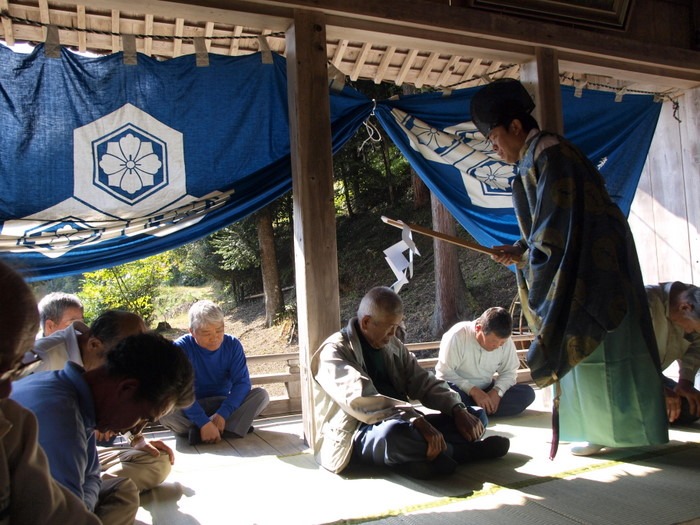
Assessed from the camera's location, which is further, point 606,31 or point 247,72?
point 606,31

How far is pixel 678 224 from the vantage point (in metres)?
4.85

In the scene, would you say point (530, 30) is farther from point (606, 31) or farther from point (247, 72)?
point (247, 72)

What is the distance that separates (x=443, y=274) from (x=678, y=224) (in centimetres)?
564

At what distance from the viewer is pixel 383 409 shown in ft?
9.21

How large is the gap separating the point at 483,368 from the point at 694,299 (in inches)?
52.4

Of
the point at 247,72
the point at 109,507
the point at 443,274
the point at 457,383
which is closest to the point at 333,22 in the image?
the point at 247,72

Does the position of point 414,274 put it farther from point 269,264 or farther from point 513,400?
point 513,400

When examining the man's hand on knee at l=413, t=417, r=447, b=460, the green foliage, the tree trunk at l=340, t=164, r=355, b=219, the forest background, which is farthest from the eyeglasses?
the tree trunk at l=340, t=164, r=355, b=219

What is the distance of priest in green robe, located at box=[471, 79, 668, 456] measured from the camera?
2773mm

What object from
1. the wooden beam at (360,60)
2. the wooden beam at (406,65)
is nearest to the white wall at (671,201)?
the wooden beam at (406,65)

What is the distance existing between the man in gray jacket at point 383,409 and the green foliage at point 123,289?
10009 mm

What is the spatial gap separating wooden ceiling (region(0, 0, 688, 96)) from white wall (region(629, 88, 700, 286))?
0.28 m

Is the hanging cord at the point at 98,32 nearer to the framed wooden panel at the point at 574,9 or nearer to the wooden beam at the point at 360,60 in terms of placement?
the wooden beam at the point at 360,60

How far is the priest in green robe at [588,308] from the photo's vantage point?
2773 millimetres
